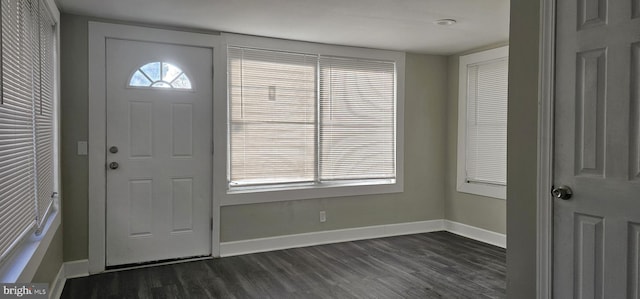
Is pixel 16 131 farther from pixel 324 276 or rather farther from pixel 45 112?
pixel 324 276

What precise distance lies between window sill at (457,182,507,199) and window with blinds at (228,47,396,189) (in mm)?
832

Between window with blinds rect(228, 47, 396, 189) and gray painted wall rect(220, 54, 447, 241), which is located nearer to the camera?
window with blinds rect(228, 47, 396, 189)

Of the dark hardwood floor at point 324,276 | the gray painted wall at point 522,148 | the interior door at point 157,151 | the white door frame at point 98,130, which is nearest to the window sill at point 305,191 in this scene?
the interior door at point 157,151

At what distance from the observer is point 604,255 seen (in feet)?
6.35

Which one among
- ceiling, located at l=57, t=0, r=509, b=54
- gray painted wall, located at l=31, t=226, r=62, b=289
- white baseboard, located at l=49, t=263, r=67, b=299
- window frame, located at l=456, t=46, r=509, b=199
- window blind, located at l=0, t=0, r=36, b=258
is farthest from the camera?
window frame, located at l=456, t=46, r=509, b=199

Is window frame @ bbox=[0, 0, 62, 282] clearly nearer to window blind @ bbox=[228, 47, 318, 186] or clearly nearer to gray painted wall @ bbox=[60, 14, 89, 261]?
gray painted wall @ bbox=[60, 14, 89, 261]

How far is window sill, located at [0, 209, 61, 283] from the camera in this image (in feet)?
5.98

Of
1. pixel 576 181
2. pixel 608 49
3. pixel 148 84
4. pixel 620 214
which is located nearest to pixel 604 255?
pixel 620 214

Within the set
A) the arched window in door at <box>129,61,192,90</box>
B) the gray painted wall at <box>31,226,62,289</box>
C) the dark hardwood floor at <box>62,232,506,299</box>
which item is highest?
the arched window in door at <box>129,61,192,90</box>

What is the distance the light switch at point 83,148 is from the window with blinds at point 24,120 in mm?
503

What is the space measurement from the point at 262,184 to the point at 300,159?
48cm

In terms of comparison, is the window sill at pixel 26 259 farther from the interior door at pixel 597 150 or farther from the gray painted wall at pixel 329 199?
the interior door at pixel 597 150

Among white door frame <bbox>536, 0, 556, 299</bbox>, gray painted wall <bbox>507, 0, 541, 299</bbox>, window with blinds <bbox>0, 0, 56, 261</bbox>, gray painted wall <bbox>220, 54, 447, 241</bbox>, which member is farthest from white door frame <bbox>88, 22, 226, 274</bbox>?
white door frame <bbox>536, 0, 556, 299</bbox>

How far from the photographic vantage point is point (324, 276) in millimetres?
3588
